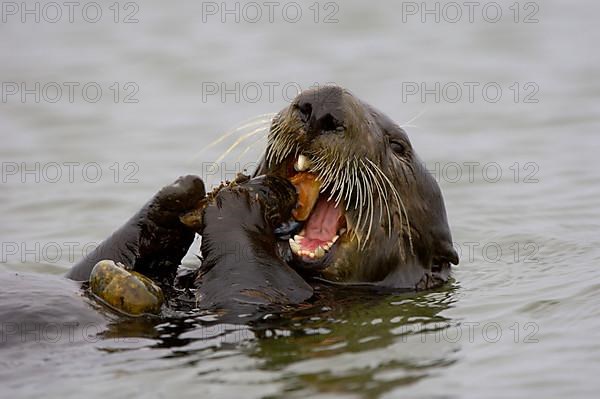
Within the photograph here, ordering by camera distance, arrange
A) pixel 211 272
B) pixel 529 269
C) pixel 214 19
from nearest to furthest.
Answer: pixel 211 272 < pixel 529 269 < pixel 214 19

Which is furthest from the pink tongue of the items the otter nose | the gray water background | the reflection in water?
the otter nose

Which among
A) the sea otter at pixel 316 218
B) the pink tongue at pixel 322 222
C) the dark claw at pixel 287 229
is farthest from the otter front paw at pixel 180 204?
the pink tongue at pixel 322 222

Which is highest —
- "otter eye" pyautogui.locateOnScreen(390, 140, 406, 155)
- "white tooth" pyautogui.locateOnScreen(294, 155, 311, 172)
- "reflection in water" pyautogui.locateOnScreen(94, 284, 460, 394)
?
"otter eye" pyautogui.locateOnScreen(390, 140, 406, 155)

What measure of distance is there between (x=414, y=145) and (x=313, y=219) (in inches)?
232

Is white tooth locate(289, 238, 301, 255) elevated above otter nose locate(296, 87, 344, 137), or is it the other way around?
otter nose locate(296, 87, 344, 137)

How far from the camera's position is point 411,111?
13.9 metres

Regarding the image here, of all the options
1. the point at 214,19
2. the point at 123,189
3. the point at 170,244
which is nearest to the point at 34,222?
the point at 123,189

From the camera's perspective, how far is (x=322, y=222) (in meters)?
6.90

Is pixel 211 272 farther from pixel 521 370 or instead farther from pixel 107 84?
pixel 107 84

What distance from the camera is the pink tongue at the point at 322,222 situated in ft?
22.4

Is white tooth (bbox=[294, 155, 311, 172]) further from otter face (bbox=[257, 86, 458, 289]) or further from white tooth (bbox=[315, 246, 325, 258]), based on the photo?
white tooth (bbox=[315, 246, 325, 258])

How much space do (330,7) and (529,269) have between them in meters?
10.9

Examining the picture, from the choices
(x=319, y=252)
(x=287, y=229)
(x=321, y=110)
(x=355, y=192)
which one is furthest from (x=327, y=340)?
(x=321, y=110)

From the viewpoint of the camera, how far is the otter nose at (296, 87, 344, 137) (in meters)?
6.50
